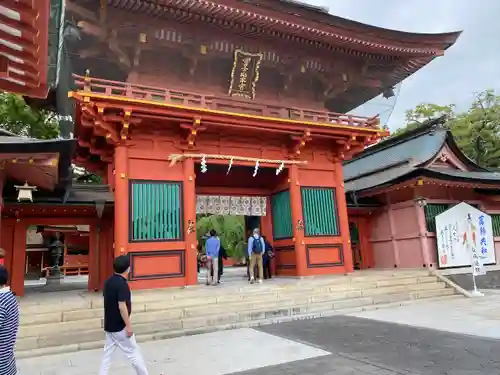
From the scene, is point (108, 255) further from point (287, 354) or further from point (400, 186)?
point (400, 186)

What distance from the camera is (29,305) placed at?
7809 millimetres

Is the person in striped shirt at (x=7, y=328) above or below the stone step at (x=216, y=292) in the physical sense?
above

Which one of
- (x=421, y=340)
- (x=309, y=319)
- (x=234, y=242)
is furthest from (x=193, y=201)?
(x=234, y=242)

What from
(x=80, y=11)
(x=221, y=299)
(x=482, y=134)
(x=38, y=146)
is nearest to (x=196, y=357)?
(x=221, y=299)

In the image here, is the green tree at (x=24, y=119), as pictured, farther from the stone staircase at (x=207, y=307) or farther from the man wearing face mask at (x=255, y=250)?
the man wearing face mask at (x=255, y=250)

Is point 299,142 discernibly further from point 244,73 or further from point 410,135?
point 410,135

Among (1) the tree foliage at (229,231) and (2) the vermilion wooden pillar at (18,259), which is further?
(1) the tree foliage at (229,231)

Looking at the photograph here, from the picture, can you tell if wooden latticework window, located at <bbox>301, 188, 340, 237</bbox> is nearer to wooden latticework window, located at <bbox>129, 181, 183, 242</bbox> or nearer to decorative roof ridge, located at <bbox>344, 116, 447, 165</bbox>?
wooden latticework window, located at <bbox>129, 181, 183, 242</bbox>

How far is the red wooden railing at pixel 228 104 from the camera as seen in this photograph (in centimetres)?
1074

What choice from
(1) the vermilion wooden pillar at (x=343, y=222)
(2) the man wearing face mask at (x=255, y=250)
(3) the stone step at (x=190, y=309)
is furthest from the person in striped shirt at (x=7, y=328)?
(1) the vermilion wooden pillar at (x=343, y=222)

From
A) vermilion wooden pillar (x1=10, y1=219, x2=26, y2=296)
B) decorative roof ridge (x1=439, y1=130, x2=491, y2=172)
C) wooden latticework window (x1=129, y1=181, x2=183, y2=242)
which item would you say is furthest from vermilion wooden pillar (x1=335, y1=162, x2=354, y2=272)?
vermilion wooden pillar (x1=10, y1=219, x2=26, y2=296)

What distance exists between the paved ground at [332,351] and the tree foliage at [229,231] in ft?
73.2

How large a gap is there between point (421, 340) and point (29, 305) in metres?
7.50

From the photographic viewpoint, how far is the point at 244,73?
493 inches
